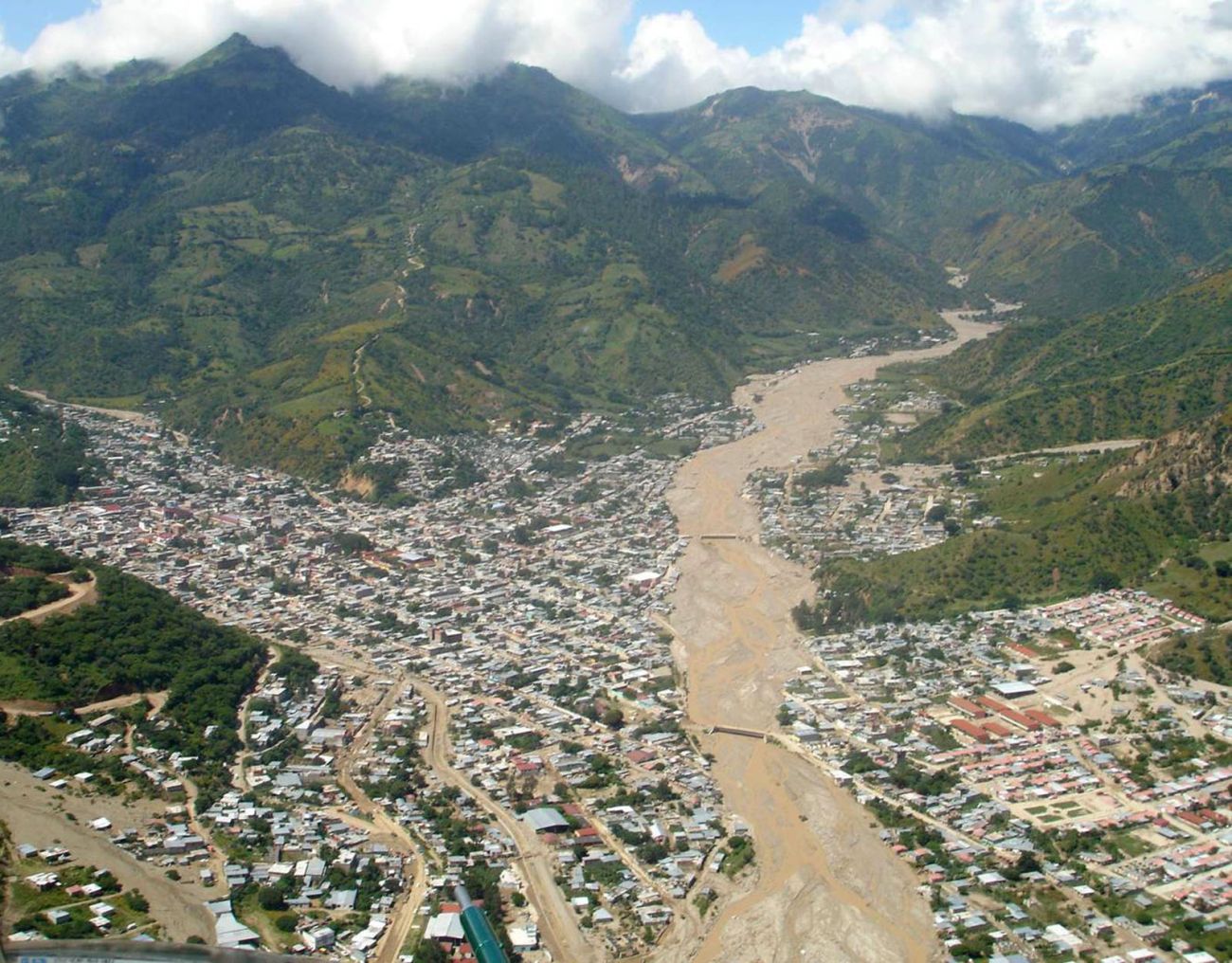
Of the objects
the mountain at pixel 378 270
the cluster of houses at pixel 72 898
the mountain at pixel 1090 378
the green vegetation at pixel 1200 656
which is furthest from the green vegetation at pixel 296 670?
the mountain at pixel 1090 378

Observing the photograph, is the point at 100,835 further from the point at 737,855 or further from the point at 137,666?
the point at 737,855

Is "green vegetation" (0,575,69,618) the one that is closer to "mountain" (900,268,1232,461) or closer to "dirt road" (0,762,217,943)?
"dirt road" (0,762,217,943)

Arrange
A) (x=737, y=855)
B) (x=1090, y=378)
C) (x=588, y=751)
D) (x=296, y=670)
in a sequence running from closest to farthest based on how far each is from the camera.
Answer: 1. (x=737, y=855)
2. (x=588, y=751)
3. (x=296, y=670)
4. (x=1090, y=378)

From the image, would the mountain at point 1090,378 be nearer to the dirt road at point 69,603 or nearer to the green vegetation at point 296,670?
the green vegetation at point 296,670

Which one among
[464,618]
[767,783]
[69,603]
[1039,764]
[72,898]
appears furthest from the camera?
[464,618]

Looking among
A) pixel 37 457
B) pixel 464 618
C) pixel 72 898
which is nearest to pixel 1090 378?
pixel 464 618

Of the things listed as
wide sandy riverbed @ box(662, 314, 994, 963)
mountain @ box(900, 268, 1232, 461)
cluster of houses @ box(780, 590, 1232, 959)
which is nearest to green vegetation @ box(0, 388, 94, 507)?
A: wide sandy riverbed @ box(662, 314, 994, 963)

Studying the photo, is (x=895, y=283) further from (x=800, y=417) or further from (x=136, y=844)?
(x=136, y=844)

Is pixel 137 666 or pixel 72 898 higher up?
pixel 137 666
